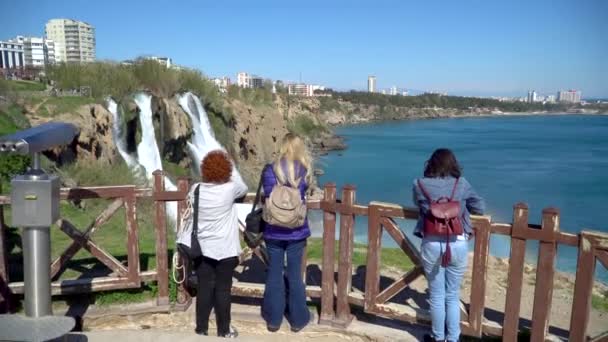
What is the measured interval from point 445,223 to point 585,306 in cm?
127

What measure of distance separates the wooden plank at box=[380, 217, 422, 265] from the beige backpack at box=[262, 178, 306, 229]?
822 mm

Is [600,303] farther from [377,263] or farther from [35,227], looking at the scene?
[35,227]

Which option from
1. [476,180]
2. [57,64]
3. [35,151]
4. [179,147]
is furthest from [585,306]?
[476,180]

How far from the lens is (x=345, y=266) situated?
5.01 m

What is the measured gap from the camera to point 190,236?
441 centimetres

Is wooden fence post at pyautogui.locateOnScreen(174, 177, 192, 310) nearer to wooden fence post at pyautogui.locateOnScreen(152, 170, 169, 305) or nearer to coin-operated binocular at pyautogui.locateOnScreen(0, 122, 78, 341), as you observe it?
wooden fence post at pyautogui.locateOnScreen(152, 170, 169, 305)

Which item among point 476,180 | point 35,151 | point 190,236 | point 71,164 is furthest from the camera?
point 476,180

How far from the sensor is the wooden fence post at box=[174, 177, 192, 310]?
16.7ft

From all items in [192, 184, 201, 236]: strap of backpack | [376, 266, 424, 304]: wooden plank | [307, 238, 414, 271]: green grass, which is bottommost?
[307, 238, 414, 271]: green grass

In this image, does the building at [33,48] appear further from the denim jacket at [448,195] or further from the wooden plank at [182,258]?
the denim jacket at [448,195]

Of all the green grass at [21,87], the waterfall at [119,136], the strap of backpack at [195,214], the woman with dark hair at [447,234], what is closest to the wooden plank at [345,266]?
the woman with dark hair at [447,234]

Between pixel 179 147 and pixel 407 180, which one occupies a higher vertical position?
pixel 179 147

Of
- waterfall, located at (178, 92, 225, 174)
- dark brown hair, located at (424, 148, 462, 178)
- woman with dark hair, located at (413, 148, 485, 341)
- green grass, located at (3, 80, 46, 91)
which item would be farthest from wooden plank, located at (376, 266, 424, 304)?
waterfall, located at (178, 92, 225, 174)

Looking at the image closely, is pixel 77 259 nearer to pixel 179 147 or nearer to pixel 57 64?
pixel 179 147
